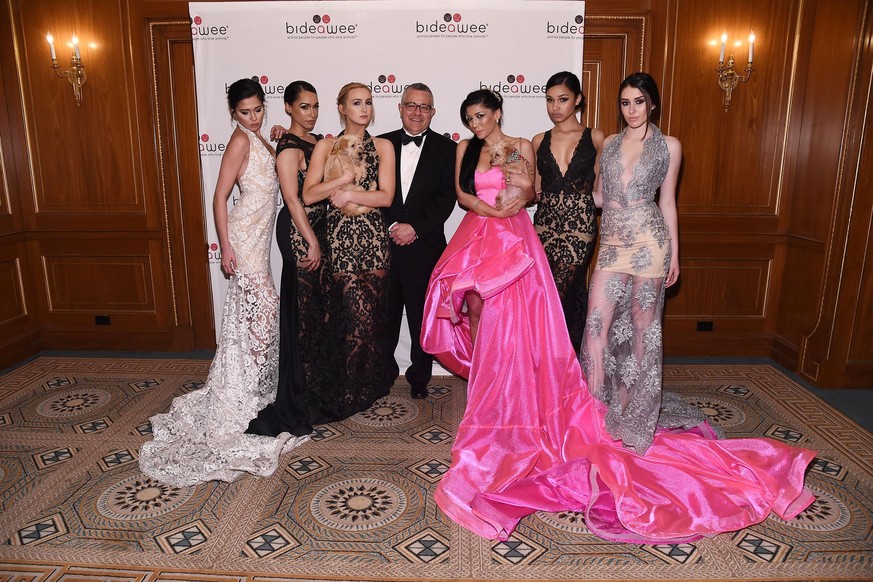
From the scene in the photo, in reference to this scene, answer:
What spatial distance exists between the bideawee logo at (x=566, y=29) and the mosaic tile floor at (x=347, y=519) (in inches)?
108

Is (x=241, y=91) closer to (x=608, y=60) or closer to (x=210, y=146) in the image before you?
(x=210, y=146)

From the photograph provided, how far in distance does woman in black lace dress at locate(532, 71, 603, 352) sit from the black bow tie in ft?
2.43

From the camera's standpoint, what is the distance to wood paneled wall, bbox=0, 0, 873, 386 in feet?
14.0

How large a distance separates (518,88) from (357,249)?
179 cm

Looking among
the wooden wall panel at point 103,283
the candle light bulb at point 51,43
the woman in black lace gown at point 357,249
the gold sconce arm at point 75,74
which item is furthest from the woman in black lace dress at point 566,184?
the candle light bulb at point 51,43

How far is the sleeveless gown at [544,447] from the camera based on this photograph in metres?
2.57

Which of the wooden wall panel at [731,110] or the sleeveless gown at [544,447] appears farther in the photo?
the wooden wall panel at [731,110]

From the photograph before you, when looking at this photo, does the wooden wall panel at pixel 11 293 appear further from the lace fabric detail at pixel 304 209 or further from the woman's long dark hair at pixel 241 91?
the woman's long dark hair at pixel 241 91

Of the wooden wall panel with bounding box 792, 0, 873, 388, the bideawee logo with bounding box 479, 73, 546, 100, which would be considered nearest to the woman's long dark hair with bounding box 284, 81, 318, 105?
the bideawee logo with bounding box 479, 73, 546, 100

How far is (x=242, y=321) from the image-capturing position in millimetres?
3330

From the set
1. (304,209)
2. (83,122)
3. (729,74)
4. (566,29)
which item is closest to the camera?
(304,209)

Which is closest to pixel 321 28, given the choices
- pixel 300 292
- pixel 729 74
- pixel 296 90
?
pixel 296 90

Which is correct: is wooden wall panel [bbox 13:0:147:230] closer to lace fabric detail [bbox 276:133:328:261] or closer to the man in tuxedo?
lace fabric detail [bbox 276:133:328:261]

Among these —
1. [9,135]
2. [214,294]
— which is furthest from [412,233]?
[9,135]
